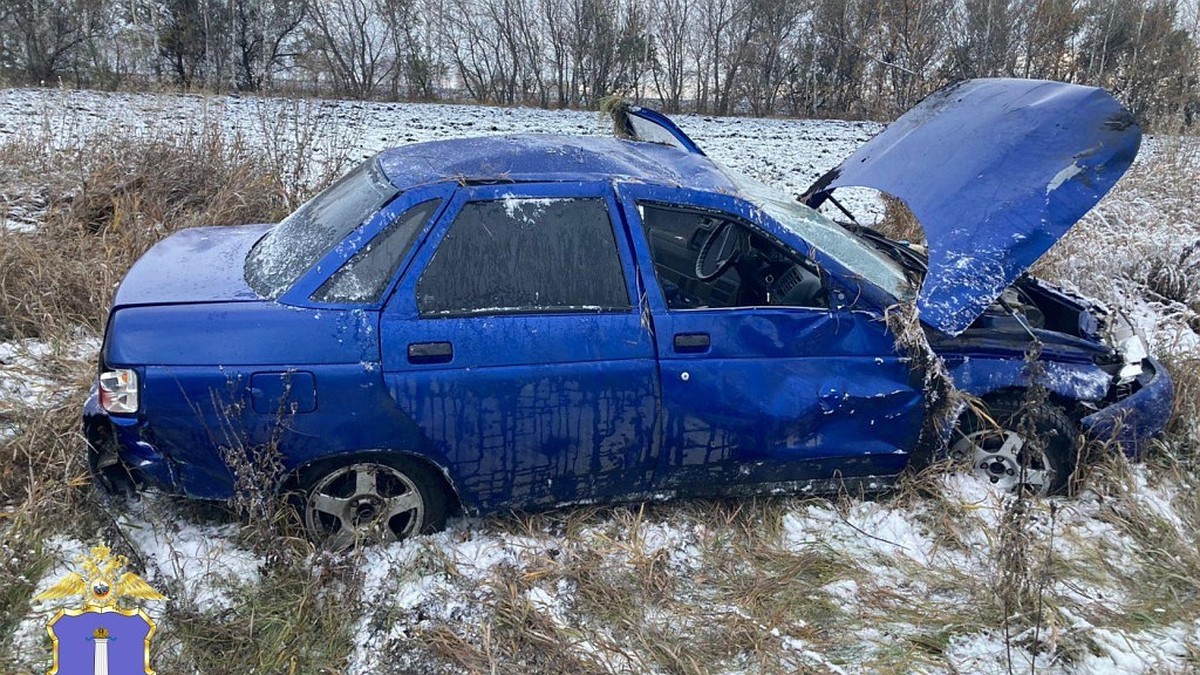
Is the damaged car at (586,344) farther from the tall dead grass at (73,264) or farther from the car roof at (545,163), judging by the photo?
the tall dead grass at (73,264)

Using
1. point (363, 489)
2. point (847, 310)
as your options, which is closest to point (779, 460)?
point (847, 310)

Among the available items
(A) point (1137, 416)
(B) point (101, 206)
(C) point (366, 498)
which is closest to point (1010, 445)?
(A) point (1137, 416)

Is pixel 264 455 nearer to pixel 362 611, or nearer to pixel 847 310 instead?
pixel 362 611

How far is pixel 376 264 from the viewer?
9.83 ft

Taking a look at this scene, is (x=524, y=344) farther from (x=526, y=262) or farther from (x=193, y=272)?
(x=193, y=272)

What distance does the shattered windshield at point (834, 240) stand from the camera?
133 inches

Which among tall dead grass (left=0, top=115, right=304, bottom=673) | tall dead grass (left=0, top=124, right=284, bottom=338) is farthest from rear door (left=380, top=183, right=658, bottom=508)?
tall dead grass (left=0, top=124, right=284, bottom=338)

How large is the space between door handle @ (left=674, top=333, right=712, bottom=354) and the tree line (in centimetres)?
2104

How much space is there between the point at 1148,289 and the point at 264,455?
21.0 ft

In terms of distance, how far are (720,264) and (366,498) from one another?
184cm

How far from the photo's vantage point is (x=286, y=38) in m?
24.4

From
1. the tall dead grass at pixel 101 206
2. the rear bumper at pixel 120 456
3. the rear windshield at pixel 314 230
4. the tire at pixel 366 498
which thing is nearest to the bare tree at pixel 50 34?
the tall dead grass at pixel 101 206

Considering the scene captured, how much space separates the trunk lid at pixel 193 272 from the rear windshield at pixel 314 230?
0.08 metres

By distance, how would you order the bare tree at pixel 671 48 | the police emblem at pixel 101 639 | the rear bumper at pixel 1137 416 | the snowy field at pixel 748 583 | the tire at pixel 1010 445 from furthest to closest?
1. the bare tree at pixel 671 48
2. the rear bumper at pixel 1137 416
3. the tire at pixel 1010 445
4. the snowy field at pixel 748 583
5. the police emblem at pixel 101 639
